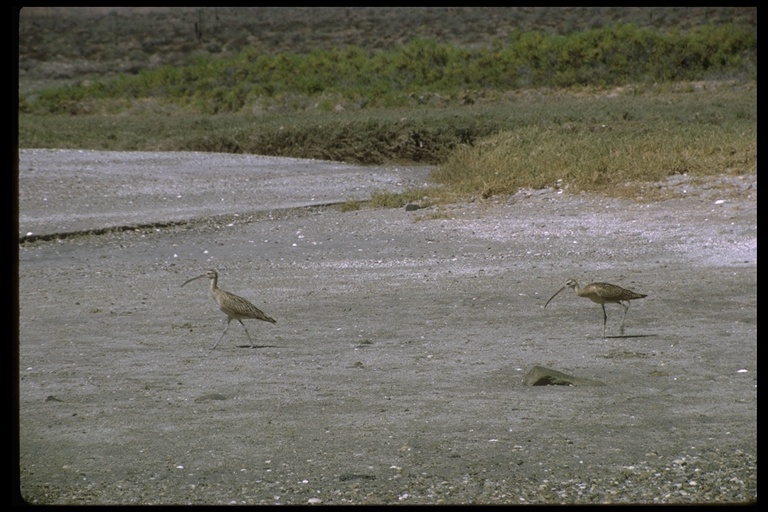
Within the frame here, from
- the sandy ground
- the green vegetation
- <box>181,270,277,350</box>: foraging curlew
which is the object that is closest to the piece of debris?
the sandy ground

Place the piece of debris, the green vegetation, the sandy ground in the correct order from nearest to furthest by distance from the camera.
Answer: the sandy ground, the piece of debris, the green vegetation

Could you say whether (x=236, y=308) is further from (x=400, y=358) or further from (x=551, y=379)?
(x=551, y=379)

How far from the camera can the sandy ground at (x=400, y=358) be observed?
11.5 feet

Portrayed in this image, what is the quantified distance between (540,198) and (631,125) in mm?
6536

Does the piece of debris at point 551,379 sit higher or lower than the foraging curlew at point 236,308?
lower

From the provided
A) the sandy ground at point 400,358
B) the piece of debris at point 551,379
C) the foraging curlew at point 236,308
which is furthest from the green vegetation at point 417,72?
the piece of debris at point 551,379

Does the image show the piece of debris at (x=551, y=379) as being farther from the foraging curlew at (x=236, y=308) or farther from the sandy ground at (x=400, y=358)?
the foraging curlew at (x=236, y=308)

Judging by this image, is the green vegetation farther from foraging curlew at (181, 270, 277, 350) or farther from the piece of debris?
the piece of debris

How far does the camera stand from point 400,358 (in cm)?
552

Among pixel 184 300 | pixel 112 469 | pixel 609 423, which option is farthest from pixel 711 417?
pixel 184 300

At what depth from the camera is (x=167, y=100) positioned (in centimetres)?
2856

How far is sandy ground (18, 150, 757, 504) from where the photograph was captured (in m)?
3.52

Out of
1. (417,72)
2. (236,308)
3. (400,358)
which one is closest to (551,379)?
(400,358)

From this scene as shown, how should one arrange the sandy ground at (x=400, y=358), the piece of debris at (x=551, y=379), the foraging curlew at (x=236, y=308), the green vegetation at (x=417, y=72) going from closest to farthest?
the sandy ground at (x=400, y=358) → the piece of debris at (x=551, y=379) → the foraging curlew at (x=236, y=308) → the green vegetation at (x=417, y=72)
